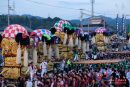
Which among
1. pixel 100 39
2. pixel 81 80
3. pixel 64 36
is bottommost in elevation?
pixel 81 80

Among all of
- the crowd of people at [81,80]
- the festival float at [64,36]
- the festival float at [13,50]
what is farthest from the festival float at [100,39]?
the crowd of people at [81,80]

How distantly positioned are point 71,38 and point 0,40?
1253cm

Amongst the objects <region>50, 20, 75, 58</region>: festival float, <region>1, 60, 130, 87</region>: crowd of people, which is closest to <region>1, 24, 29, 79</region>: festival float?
<region>1, 60, 130, 87</region>: crowd of people

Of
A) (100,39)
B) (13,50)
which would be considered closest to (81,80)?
(13,50)

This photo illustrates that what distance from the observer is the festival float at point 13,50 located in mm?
22500

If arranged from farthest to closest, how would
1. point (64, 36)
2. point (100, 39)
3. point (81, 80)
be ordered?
point (100, 39), point (64, 36), point (81, 80)

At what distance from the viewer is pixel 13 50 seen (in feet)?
74.9

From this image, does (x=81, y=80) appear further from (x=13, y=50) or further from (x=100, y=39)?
(x=100, y=39)

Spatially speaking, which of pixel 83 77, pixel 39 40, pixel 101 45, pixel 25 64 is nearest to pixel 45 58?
pixel 39 40

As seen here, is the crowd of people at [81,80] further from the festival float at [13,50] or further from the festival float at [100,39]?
the festival float at [100,39]

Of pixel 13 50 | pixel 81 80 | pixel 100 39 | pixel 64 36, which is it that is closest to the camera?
pixel 81 80

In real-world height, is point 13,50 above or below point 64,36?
below

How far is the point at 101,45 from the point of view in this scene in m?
44.5

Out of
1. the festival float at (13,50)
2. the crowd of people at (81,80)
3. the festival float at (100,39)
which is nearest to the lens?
the crowd of people at (81,80)
